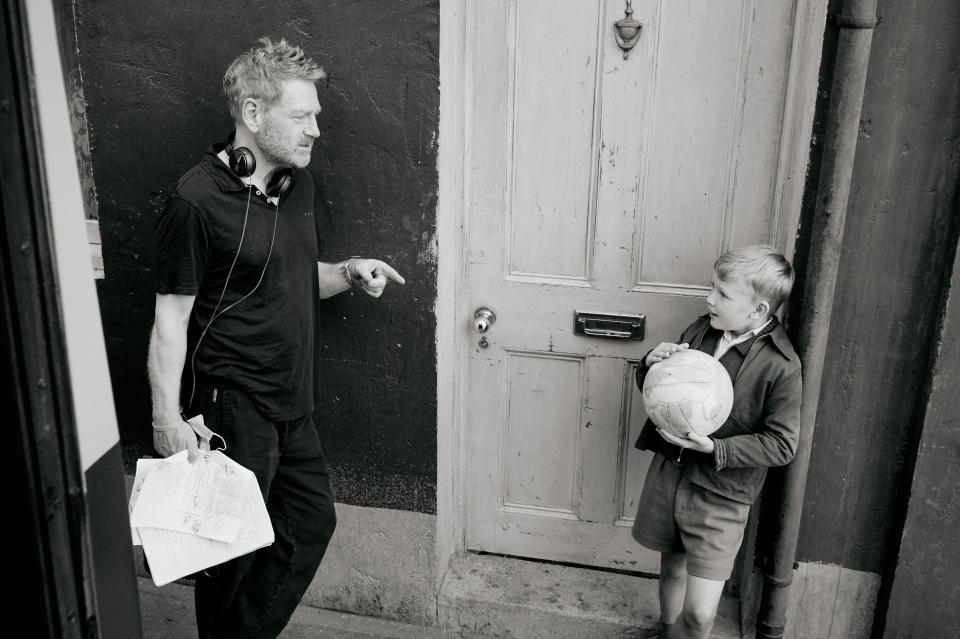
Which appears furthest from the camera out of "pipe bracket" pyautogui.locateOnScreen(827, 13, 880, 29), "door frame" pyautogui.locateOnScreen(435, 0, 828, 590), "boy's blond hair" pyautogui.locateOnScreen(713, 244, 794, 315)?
"door frame" pyautogui.locateOnScreen(435, 0, 828, 590)

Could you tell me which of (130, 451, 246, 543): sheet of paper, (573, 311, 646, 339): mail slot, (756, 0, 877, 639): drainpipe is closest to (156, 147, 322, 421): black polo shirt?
(130, 451, 246, 543): sheet of paper

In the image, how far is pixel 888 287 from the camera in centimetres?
297

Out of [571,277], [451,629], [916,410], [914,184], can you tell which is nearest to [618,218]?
[571,277]

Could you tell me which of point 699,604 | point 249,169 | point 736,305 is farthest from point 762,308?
point 249,169

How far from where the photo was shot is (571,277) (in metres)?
3.49

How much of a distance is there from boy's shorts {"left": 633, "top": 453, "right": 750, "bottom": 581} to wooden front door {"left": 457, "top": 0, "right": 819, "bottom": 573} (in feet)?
1.78

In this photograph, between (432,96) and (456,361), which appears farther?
(456,361)

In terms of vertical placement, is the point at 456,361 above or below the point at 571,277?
below

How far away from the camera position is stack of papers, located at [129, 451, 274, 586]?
272 centimetres

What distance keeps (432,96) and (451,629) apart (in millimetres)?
2265

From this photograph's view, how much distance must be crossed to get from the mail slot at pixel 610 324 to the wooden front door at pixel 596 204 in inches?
1.4

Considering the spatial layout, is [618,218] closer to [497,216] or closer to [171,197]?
[497,216]

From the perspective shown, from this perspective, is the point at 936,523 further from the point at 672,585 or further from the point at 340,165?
the point at 340,165

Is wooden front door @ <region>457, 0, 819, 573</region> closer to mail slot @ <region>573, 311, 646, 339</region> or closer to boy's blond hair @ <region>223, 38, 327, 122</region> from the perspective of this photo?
mail slot @ <region>573, 311, 646, 339</region>
